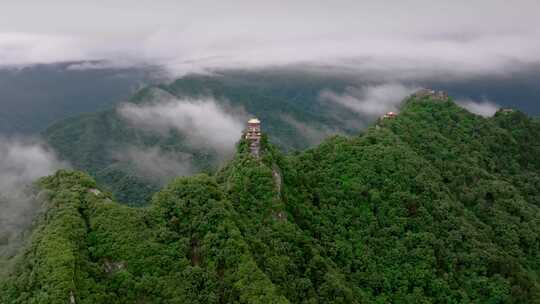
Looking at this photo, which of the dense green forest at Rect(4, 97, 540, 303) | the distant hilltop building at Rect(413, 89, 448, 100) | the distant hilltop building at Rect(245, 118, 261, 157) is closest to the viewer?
the dense green forest at Rect(4, 97, 540, 303)

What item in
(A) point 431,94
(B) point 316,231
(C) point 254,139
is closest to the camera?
(B) point 316,231

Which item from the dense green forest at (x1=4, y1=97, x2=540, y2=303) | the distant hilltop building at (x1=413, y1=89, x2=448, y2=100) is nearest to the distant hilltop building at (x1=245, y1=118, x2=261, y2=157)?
the dense green forest at (x1=4, y1=97, x2=540, y2=303)

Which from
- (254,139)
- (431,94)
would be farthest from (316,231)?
(431,94)

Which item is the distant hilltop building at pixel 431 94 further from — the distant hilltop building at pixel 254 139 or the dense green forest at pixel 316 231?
the distant hilltop building at pixel 254 139

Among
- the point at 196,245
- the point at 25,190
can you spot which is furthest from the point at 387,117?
the point at 25,190

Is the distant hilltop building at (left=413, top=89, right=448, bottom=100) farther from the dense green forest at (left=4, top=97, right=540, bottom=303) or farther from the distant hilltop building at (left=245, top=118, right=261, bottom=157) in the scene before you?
the distant hilltop building at (left=245, top=118, right=261, bottom=157)

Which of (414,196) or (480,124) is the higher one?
(480,124)

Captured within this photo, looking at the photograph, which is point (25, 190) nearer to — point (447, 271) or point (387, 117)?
point (447, 271)

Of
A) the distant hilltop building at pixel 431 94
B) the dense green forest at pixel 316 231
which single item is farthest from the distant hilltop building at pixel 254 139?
the distant hilltop building at pixel 431 94

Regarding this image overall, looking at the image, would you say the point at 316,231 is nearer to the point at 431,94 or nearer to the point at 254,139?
the point at 254,139
